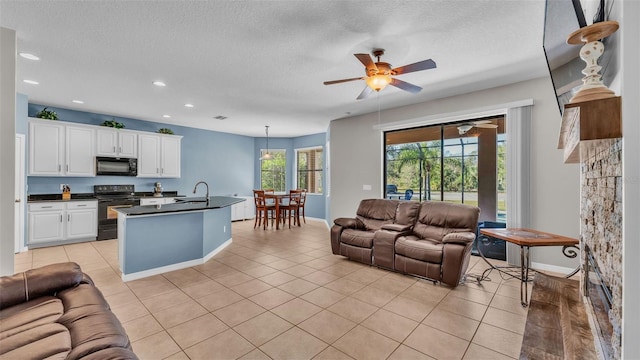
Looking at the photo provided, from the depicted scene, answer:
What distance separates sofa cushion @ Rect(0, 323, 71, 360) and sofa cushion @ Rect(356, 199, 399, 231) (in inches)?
147

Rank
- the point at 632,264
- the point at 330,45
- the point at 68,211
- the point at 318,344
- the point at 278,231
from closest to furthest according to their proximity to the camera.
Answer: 1. the point at 632,264
2. the point at 318,344
3. the point at 330,45
4. the point at 68,211
5. the point at 278,231

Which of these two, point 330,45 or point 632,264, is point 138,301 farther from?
point 632,264

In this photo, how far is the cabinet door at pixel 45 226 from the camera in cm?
482

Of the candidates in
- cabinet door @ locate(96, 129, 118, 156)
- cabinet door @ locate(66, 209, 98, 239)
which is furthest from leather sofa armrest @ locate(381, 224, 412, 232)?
cabinet door @ locate(96, 129, 118, 156)

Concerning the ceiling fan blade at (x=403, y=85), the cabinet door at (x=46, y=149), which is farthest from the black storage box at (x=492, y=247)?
the cabinet door at (x=46, y=149)

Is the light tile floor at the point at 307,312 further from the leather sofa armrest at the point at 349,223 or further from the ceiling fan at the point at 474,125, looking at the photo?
the ceiling fan at the point at 474,125

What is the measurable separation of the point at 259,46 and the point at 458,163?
155 inches

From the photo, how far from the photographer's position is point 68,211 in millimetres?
5172

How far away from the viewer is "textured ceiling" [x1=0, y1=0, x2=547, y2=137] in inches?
89.5

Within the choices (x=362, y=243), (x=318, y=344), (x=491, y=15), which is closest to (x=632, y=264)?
(x=318, y=344)

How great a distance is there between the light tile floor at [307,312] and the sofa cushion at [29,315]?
71cm

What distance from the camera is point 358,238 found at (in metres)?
4.07

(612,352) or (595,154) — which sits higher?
(595,154)

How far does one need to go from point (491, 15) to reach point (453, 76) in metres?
1.45
